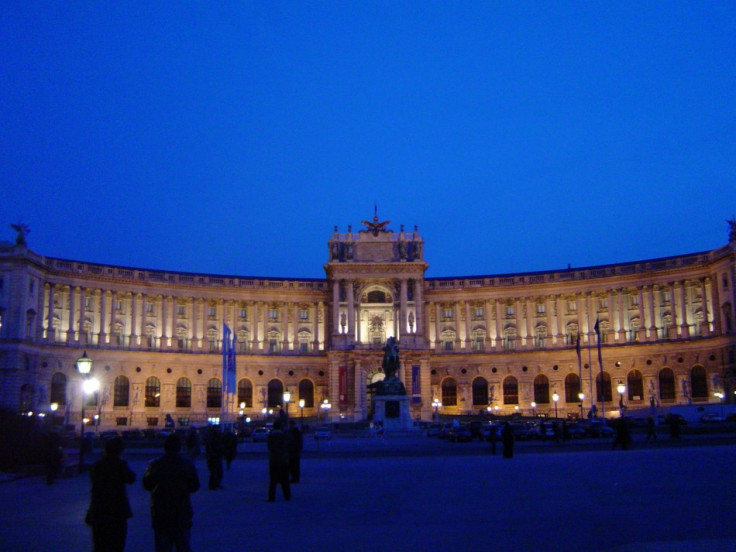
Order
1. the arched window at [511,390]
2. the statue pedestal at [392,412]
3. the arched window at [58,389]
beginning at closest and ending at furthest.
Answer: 1. the statue pedestal at [392,412]
2. the arched window at [58,389]
3. the arched window at [511,390]

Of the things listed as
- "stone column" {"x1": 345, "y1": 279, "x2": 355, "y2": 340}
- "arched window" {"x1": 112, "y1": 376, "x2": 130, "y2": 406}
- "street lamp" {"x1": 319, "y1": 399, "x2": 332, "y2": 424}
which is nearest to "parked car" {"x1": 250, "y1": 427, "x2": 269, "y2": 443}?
"street lamp" {"x1": 319, "y1": 399, "x2": 332, "y2": 424}

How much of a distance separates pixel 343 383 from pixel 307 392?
6994mm

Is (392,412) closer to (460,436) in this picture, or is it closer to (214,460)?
(460,436)

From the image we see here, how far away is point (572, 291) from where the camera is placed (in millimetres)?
106375

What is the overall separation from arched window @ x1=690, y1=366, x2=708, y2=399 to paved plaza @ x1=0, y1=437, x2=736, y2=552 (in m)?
67.5

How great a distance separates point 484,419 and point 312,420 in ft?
73.1

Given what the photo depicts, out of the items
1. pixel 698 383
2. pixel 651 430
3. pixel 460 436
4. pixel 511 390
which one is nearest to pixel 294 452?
pixel 651 430

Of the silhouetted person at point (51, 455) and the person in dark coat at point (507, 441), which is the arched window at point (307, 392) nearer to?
the person in dark coat at point (507, 441)

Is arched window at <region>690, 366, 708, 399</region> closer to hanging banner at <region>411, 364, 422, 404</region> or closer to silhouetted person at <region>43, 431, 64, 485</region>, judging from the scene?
hanging banner at <region>411, 364, 422, 404</region>

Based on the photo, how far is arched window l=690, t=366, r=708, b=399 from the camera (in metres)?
93.9

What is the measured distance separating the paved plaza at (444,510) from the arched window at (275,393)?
76033 millimetres

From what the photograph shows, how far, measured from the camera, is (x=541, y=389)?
106250mm

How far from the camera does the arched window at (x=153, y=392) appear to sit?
10069 centimetres

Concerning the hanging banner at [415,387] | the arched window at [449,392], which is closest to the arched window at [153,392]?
the hanging banner at [415,387]
